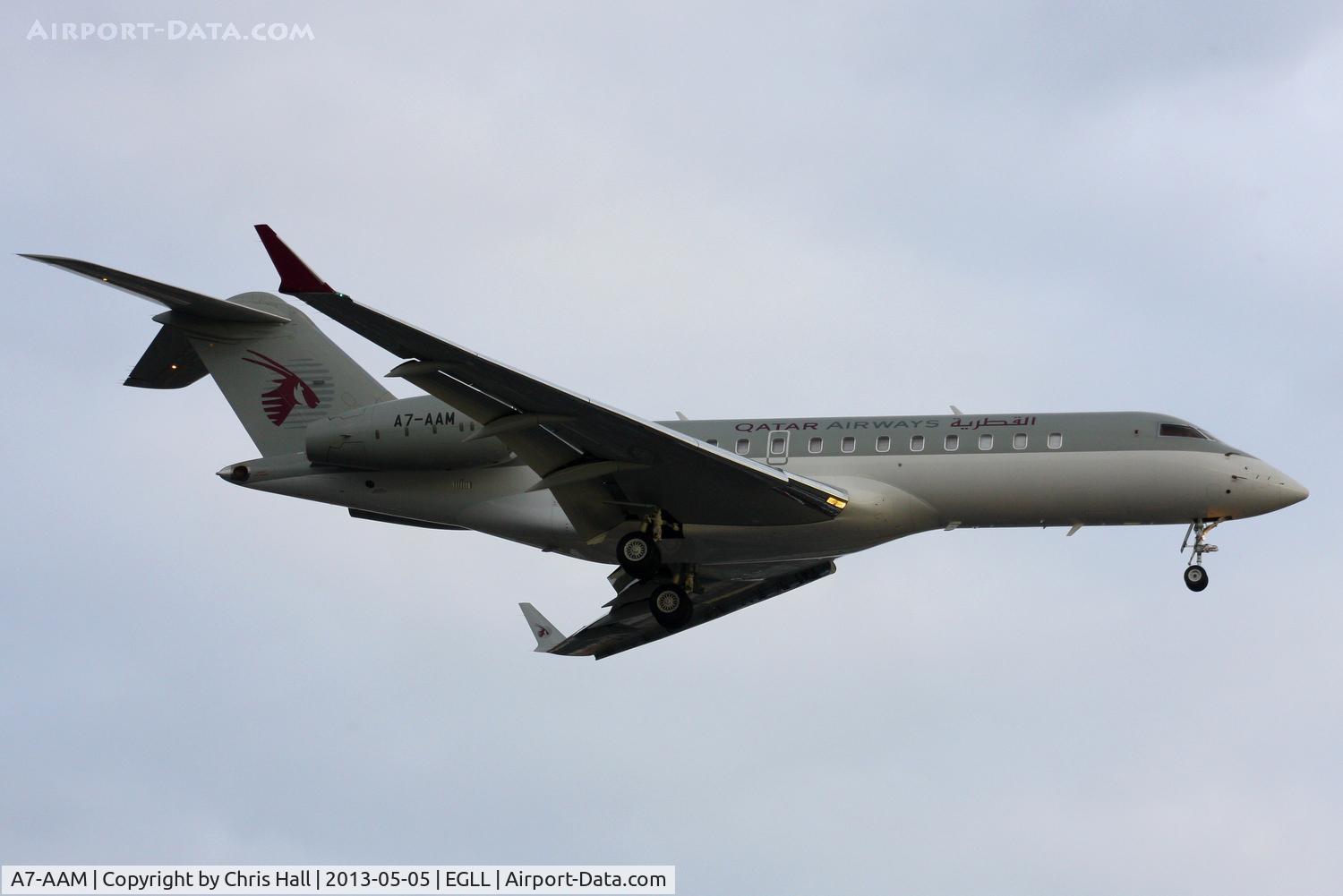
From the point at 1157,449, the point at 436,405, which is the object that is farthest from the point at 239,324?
the point at 1157,449

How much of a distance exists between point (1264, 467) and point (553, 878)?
11289 millimetres

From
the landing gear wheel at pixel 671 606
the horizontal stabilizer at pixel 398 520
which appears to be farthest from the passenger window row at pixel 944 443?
the horizontal stabilizer at pixel 398 520

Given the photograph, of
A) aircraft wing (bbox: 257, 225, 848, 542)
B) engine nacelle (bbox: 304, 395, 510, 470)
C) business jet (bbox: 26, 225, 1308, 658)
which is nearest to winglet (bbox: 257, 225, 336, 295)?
aircraft wing (bbox: 257, 225, 848, 542)

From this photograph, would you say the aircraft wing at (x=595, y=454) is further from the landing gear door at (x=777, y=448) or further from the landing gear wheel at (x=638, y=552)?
the landing gear door at (x=777, y=448)

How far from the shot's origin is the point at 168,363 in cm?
2681

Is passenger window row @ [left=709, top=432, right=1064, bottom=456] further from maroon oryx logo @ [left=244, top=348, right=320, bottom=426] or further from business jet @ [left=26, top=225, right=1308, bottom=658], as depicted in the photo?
maroon oryx logo @ [left=244, top=348, right=320, bottom=426]

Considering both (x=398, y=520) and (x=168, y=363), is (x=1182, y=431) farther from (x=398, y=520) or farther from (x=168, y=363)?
(x=168, y=363)

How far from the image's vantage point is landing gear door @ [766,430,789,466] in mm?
25188

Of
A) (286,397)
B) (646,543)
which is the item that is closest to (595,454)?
(646,543)

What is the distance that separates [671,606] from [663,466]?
115 inches

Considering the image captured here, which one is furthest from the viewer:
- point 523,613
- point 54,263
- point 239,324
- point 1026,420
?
point 523,613

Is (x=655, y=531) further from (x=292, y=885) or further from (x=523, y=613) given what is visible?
(x=292, y=885)

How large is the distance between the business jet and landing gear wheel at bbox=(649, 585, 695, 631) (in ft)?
0.07

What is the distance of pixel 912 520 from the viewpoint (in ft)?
80.6
